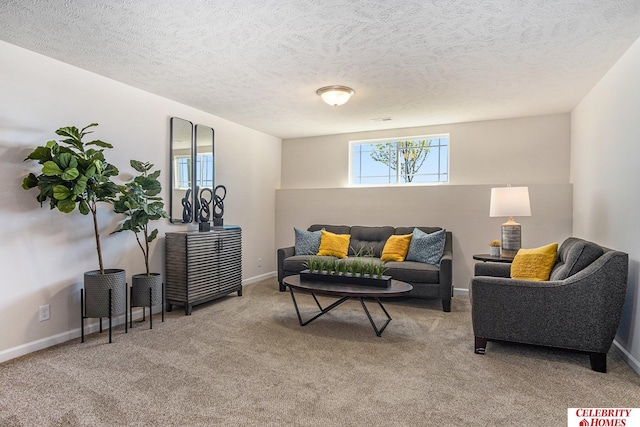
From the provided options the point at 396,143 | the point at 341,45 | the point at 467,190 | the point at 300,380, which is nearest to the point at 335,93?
the point at 341,45

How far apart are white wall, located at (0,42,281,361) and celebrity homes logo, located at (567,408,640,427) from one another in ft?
12.4

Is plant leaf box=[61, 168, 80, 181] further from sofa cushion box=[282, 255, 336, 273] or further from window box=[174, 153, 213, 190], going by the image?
sofa cushion box=[282, 255, 336, 273]

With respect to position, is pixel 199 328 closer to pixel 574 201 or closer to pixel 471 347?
pixel 471 347

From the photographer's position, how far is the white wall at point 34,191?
9.43ft

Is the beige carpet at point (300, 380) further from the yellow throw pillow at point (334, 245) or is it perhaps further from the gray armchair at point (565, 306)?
the yellow throw pillow at point (334, 245)

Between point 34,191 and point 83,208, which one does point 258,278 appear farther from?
point 34,191

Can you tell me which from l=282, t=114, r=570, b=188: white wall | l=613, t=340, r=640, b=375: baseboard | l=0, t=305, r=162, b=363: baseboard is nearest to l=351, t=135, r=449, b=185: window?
l=282, t=114, r=570, b=188: white wall

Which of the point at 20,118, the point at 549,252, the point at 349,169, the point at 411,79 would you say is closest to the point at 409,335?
the point at 549,252

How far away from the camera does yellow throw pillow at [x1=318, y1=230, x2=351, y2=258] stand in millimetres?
5273

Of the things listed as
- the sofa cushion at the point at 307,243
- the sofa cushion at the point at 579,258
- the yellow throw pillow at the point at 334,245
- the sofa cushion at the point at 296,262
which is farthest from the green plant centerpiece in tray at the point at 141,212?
the sofa cushion at the point at 579,258

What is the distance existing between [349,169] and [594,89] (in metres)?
3.33

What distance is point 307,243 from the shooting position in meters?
5.49

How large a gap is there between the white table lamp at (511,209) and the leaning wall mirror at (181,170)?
360 cm

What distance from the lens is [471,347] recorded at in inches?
122
